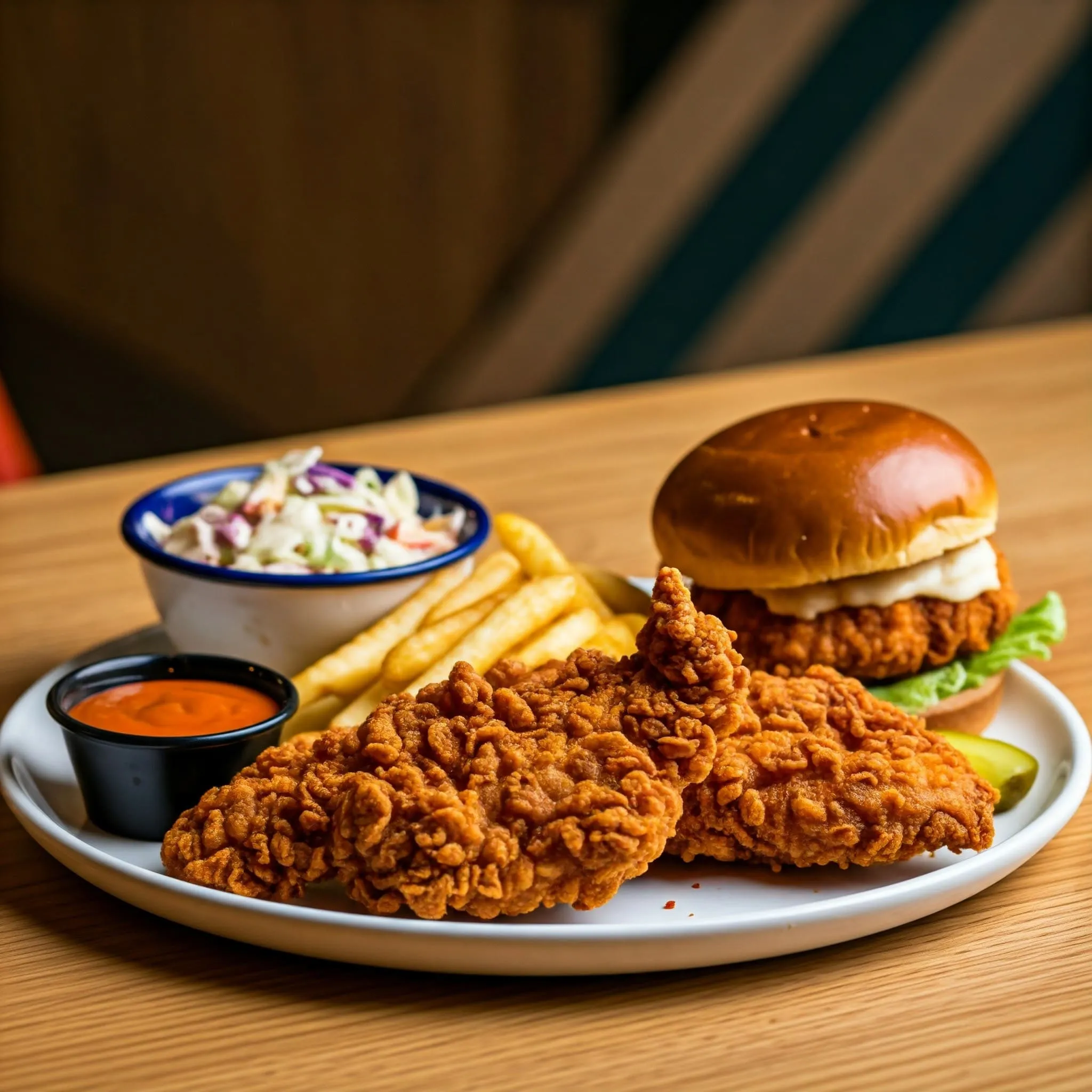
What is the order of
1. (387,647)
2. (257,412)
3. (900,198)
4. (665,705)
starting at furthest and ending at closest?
1. (900,198)
2. (257,412)
3. (387,647)
4. (665,705)

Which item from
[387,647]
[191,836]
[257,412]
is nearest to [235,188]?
[257,412]

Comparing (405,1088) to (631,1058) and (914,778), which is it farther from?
(914,778)

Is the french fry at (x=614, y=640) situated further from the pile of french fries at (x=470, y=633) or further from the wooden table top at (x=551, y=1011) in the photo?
the wooden table top at (x=551, y=1011)

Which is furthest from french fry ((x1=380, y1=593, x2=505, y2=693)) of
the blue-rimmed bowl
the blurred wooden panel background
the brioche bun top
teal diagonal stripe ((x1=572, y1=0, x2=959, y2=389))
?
teal diagonal stripe ((x1=572, y1=0, x2=959, y2=389))

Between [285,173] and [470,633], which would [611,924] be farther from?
[285,173]

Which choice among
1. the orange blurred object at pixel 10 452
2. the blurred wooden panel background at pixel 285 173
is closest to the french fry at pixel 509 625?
the orange blurred object at pixel 10 452

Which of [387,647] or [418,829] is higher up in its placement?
[418,829]
